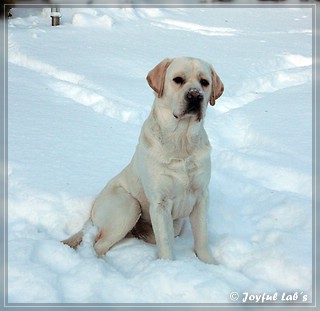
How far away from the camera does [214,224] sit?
114 inches

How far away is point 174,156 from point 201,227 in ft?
1.43

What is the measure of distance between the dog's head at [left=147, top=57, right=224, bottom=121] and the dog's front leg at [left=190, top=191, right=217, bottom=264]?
1.55ft

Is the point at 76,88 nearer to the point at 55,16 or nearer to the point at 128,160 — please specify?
the point at 128,160

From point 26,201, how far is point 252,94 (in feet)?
11.4

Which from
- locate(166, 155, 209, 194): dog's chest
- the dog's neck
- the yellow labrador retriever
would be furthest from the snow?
the dog's neck

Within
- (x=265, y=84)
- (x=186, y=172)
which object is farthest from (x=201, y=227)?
(x=265, y=84)

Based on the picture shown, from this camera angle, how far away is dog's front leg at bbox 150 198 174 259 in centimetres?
245

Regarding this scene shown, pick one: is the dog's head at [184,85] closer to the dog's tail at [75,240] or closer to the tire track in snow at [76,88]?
the dog's tail at [75,240]

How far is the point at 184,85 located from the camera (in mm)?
2357

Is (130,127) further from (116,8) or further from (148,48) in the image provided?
(116,8)

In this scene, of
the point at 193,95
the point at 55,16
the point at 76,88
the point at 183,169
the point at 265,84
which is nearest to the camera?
the point at 193,95

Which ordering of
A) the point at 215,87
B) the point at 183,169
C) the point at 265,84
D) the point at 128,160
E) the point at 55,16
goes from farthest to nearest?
the point at 55,16, the point at 265,84, the point at 128,160, the point at 215,87, the point at 183,169

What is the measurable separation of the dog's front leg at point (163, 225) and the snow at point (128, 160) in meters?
0.09

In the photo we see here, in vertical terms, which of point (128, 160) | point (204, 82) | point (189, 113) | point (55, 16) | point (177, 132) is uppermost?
point (204, 82)
